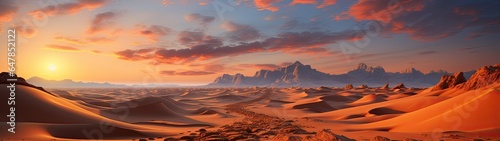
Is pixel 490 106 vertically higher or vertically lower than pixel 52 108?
lower

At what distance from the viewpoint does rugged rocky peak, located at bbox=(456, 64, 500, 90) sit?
2886cm

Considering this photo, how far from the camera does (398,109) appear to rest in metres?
25.7

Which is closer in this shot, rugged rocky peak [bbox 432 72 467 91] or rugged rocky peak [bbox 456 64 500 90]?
rugged rocky peak [bbox 456 64 500 90]

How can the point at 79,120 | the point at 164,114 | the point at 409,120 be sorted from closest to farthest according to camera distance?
the point at 409,120 < the point at 79,120 < the point at 164,114

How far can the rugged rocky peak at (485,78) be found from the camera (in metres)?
28.9

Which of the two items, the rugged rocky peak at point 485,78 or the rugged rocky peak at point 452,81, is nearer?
the rugged rocky peak at point 485,78

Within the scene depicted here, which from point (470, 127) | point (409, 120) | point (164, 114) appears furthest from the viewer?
point (164, 114)

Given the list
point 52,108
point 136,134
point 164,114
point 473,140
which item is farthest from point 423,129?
point 164,114

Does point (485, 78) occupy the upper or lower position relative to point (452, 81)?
upper

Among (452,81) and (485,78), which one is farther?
(452,81)

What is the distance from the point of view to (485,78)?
3006 centimetres

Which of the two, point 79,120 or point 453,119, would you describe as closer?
point 453,119

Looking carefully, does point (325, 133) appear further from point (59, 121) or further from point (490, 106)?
point (59, 121)

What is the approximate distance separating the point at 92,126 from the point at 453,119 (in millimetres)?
17204
